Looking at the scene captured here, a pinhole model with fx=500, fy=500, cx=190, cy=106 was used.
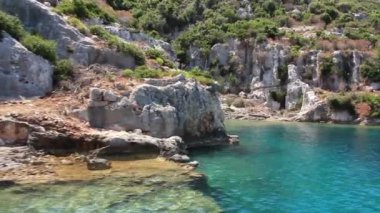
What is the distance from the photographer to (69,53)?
42.2 meters

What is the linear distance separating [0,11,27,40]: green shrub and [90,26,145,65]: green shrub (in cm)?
783

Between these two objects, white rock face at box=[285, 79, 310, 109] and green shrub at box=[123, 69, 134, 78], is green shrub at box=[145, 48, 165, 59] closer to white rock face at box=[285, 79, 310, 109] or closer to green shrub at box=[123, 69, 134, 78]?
green shrub at box=[123, 69, 134, 78]

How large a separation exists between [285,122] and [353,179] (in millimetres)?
50424

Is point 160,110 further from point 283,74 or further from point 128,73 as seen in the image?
point 283,74

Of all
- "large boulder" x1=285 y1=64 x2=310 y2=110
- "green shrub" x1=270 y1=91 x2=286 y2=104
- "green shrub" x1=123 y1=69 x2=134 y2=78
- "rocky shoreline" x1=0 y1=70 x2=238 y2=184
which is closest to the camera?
"rocky shoreline" x1=0 y1=70 x2=238 y2=184

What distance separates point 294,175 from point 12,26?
919 inches

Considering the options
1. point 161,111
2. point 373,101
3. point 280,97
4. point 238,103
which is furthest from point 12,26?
point 280,97

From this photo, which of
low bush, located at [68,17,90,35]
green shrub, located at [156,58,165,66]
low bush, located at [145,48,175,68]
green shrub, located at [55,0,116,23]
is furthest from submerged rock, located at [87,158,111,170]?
green shrub, located at [55,0,116,23]

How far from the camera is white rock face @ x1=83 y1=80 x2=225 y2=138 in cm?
3662

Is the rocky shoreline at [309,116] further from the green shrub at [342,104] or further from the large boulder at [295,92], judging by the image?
the large boulder at [295,92]

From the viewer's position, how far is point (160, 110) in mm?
38844

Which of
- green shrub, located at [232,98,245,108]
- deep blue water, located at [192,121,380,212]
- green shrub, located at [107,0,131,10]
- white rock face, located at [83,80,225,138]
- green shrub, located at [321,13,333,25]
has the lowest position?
deep blue water, located at [192,121,380,212]

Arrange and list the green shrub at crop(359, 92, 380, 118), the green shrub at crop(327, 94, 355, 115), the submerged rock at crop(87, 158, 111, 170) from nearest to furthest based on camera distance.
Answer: the submerged rock at crop(87, 158, 111, 170) → the green shrub at crop(359, 92, 380, 118) → the green shrub at crop(327, 94, 355, 115)

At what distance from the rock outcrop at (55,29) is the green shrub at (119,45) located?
1.90 meters
